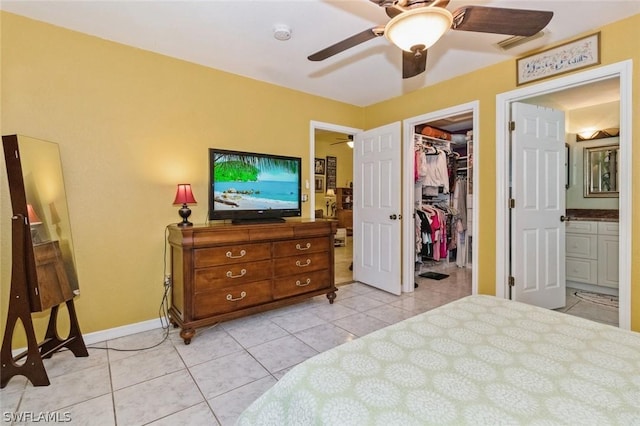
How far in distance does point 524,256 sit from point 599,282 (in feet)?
5.60

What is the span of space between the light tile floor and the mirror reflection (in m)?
0.65

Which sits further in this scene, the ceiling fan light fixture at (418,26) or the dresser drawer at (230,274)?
the dresser drawer at (230,274)

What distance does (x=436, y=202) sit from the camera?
206 inches

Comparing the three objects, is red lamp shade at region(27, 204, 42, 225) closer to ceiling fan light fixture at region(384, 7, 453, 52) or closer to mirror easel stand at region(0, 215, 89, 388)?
mirror easel stand at region(0, 215, 89, 388)

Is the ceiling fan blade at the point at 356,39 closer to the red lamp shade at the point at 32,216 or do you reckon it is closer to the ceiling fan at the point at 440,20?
the ceiling fan at the point at 440,20

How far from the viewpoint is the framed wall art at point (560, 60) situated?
2391 mm

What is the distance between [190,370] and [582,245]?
472 cm

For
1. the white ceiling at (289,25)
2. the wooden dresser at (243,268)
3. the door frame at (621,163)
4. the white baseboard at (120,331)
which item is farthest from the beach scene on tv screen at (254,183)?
the door frame at (621,163)

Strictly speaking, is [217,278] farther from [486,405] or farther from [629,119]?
[629,119]

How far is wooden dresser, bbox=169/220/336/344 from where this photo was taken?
2445 mm

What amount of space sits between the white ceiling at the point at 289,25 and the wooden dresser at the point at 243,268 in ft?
5.16

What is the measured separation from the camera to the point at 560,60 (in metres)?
Result: 2.55

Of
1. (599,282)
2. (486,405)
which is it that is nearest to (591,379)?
(486,405)

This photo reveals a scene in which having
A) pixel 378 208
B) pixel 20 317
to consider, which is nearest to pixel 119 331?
pixel 20 317
